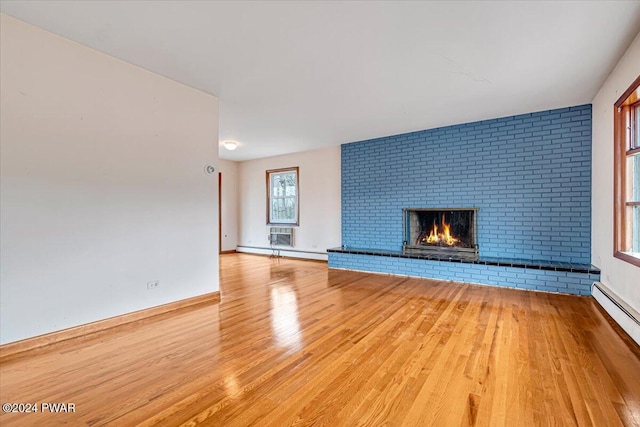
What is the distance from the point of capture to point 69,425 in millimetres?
1519

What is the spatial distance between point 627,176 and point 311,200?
5246 mm

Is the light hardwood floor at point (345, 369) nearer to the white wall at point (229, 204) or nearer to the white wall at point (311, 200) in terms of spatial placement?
the white wall at point (311, 200)

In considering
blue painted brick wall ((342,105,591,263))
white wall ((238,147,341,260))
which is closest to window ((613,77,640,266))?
blue painted brick wall ((342,105,591,263))

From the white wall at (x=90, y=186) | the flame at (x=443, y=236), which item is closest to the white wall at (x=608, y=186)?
the flame at (x=443, y=236)

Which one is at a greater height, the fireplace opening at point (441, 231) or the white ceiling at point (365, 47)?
the white ceiling at point (365, 47)

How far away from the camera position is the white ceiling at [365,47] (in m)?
2.21

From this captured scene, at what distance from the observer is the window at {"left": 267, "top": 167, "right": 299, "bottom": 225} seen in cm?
737

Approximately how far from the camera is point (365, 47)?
2.69m

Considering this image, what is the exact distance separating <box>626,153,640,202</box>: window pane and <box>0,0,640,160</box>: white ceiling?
1010 mm

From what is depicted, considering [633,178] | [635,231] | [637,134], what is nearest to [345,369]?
[635,231]

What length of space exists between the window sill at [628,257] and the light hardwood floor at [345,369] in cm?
64

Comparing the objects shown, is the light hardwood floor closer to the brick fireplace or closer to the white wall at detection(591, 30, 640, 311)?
the white wall at detection(591, 30, 640, 311)

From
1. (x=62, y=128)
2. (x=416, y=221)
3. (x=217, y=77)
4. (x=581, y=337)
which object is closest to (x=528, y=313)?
(x=581, y=337)

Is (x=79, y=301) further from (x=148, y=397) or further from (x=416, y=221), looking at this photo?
(x=416, y=221)
